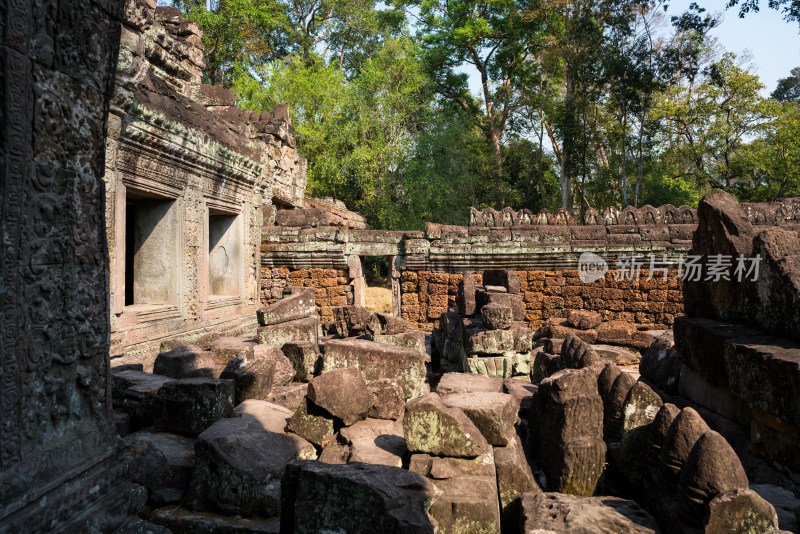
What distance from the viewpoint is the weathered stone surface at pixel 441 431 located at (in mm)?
2809

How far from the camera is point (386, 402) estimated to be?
3.64m

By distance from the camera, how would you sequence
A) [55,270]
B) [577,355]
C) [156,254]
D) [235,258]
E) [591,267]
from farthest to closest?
[591,267] → [235,258] → [156,254] → [577,355] → [55,270]

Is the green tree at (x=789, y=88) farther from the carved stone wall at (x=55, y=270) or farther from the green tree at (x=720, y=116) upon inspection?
the carved stone wall at (x=55, y=270)

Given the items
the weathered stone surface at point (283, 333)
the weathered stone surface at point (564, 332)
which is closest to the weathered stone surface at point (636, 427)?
the weathered stone surface at point (283, 333)

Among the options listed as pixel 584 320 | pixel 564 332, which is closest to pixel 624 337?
pixel 584 320

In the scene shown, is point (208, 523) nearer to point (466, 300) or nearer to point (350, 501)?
point (350, 501)

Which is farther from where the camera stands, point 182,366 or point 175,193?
point 175,193

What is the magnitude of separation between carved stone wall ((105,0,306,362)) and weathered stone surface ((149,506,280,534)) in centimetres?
404

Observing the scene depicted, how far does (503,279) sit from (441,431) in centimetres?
611

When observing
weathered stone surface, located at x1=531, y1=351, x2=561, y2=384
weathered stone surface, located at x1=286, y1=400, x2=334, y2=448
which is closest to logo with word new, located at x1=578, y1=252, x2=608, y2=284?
weathered stone surface, located at x1=531, y1=351, x2=561, y2=384

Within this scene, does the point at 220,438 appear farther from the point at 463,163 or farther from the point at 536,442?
the point at 463,163

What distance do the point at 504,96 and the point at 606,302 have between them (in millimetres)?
17443

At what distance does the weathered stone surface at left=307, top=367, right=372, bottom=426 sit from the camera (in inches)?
132

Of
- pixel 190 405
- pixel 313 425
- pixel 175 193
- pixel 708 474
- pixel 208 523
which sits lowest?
pixel 208 523
